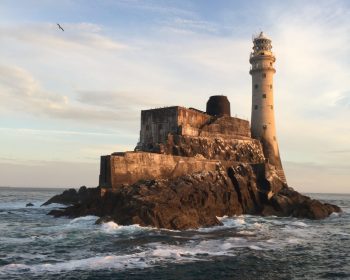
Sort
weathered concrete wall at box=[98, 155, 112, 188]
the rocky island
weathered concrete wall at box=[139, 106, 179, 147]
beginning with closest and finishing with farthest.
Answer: the rocky island → weathered concrete wall at box=[98, 155, 112, 188] → weathered concrete wall at box=[139, 106, 179, 147]

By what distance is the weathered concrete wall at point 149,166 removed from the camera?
91.0 ft

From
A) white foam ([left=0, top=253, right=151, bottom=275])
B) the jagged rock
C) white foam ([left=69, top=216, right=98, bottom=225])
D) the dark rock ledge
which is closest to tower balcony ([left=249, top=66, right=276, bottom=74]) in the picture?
the dark rock ledge

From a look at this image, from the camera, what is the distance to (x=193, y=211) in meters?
26.6

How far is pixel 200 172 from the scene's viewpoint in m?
32.5

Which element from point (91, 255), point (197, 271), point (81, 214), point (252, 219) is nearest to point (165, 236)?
point (91, 255)

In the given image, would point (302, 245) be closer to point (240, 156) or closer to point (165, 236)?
point (165, 236)

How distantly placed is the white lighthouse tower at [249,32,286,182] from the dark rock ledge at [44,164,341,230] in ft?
26.5

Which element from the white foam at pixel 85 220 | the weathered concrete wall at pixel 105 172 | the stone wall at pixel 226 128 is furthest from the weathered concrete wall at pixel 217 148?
the white foam at pixel 85 220

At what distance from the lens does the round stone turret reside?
46375 mm

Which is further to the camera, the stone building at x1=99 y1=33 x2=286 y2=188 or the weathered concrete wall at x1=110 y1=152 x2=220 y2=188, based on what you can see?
the stone building at x1=99 y1=33 x2=286 y2=188

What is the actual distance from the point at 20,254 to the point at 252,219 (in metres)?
18.7

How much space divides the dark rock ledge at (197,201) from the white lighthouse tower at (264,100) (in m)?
8.09

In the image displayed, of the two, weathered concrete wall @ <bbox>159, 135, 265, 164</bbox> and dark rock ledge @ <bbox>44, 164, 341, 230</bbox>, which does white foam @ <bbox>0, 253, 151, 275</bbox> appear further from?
weathered concrete wall @ <bbox>159, 135, 265, 164</bbox>

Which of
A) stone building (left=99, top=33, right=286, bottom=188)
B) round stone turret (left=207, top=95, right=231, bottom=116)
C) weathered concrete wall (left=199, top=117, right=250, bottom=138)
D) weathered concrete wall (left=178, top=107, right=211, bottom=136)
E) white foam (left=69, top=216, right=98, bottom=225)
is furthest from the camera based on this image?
round stone turret (left=207, top=95, right=231, bottom=116)
